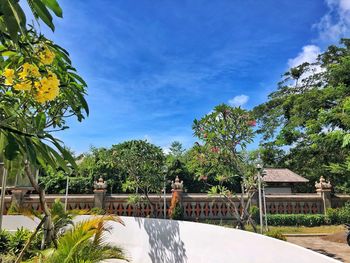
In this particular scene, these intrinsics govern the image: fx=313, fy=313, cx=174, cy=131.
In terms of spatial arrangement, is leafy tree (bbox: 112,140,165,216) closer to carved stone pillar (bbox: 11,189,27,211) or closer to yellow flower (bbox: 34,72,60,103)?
carved stone pillar (bbox: 11,189,27,211)

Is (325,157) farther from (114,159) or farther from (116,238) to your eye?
A: (116,238)

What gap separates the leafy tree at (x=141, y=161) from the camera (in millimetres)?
12164

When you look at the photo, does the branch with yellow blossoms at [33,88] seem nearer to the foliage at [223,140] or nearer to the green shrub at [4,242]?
the green shrub at [4,242]

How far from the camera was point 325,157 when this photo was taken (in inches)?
619

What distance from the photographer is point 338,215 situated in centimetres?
1433

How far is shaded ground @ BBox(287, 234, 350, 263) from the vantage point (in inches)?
325

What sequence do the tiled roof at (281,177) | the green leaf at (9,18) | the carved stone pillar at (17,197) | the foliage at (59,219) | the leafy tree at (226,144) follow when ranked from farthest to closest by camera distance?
the tiled roof at (281,177) < the carved stone pillar at (17,197) < the leafy tree at (226,144) < the foliage at (59,219) < the green leaf at (9,18)

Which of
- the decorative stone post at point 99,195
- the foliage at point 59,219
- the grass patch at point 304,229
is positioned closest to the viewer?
the foliage at point 59,219

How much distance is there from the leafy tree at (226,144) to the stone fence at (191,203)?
16.3 feet

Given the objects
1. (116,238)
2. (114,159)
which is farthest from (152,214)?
(116,238)

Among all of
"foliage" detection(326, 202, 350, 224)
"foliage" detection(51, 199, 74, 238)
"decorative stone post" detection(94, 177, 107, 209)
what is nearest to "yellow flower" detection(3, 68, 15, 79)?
"foliage" detection(51, 199, 74, 238)

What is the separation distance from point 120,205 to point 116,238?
25.7ft

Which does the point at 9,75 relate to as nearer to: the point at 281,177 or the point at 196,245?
the point at 196,245

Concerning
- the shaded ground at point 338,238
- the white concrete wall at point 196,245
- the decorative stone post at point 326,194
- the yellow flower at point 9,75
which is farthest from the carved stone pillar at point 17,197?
the decorative stone post at point 326,194
